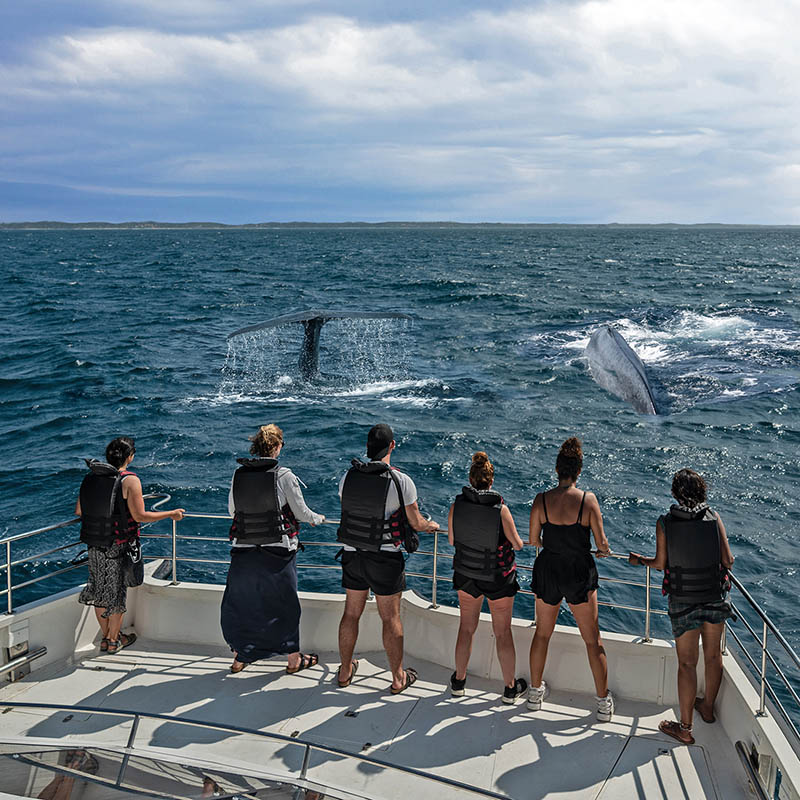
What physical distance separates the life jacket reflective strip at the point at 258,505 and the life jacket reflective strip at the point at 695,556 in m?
3.05

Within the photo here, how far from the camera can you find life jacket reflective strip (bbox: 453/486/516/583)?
20.9ft

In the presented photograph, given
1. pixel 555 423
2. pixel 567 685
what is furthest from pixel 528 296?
pixel 567 685

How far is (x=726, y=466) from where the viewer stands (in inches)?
835

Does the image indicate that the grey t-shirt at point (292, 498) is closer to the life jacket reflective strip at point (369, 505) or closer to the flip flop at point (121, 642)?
the life jacket reflective strip at point (369, 505)

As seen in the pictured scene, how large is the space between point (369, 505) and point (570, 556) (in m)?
1.62

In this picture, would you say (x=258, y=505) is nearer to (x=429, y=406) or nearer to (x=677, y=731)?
(x=677, y=731)

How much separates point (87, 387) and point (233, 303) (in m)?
28.3

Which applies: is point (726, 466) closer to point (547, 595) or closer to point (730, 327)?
point (547, 595)

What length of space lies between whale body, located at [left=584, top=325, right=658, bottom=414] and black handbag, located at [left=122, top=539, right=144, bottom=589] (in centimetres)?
2140

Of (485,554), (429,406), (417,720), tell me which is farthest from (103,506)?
(429,406)

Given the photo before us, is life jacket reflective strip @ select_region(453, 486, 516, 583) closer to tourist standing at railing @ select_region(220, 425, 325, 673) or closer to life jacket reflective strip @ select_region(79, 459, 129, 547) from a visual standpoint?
tourist standing at railing @ select_region(220, 425, 325, 673)

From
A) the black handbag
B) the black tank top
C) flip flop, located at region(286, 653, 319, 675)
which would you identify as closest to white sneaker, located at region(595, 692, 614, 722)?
the black tank top

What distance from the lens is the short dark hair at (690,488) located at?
5996 mm

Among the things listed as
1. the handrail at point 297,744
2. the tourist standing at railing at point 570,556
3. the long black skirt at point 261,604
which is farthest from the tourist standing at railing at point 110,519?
the tourist standing at railing at point 570,556
